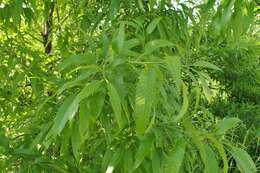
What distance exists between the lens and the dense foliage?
85 cm

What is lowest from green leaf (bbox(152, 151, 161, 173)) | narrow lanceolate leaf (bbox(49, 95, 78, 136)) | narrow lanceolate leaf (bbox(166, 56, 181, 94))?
green leaf (bbox(152, 151, 161, 173))

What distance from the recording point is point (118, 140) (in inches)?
42.4

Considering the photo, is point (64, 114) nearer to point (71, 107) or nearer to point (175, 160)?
point (71, 107)

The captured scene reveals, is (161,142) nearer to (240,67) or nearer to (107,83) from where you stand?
(107,83)

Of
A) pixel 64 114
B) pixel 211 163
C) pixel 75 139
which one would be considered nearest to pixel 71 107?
pixel 64 114

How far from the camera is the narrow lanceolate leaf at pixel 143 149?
912mm

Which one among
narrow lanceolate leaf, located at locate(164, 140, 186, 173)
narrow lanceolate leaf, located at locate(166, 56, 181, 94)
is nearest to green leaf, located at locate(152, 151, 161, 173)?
narrow lanceolate leaf, located at locate(164, 140, 186, 173)

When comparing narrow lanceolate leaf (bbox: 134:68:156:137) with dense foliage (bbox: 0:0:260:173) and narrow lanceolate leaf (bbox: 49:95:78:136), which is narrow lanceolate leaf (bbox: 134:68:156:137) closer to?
dense foliage (bbox: 0:0:260:173)

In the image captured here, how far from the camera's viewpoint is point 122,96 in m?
0.88

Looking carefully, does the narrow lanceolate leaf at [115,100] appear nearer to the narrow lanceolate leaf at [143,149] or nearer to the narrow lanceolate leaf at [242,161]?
the narrow lanceolate leaf at [143,149]

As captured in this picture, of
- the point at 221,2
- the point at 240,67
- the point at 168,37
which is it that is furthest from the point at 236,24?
the point at 240,67

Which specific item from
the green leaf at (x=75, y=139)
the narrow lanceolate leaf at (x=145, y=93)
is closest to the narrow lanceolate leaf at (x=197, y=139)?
the narrow lanceolate leaf at (x=145, y=93)

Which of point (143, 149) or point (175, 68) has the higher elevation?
point (175, 68)

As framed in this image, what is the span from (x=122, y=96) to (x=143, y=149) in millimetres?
121
